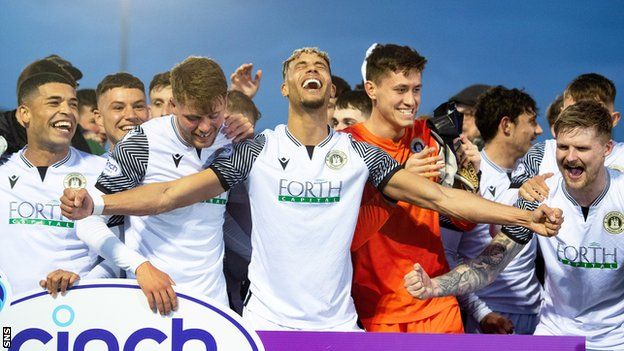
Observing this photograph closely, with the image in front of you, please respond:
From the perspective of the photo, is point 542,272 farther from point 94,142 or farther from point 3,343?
point 94,142

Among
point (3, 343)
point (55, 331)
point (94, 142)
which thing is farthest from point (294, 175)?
point (94, 142)

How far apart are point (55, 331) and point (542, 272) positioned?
11.0ft

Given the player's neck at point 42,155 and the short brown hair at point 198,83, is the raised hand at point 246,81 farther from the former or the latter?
the player's neck at point 42,155

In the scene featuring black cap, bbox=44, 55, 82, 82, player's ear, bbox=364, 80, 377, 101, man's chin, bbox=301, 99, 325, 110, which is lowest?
man's chin, bbox=301, 99, 325, 110

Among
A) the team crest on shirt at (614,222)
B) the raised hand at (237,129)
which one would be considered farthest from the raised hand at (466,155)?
the raised hand at (237,129)

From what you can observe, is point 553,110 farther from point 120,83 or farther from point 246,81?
point 120,83

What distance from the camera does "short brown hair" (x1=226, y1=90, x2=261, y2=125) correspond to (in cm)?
524

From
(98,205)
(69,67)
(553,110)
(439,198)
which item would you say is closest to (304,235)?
(439,198)

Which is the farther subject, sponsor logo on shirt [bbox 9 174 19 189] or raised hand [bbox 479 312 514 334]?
raised hand [bbox 479 312 514 334]

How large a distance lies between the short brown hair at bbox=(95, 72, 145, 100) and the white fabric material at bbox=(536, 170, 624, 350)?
2857mm

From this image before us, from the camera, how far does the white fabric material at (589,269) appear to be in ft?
15.0

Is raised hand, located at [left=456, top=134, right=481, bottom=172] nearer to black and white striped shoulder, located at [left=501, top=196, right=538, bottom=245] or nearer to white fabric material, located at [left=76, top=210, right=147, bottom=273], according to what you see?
black and white striped shoulder, located at [left=501, top=196, right=538, bottom=245]

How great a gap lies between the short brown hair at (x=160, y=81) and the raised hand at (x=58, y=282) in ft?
6.63

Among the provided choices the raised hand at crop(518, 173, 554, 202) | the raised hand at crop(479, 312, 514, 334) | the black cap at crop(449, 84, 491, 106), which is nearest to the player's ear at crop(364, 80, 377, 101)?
the raised hand at crop(518, 173, 554, 202)
